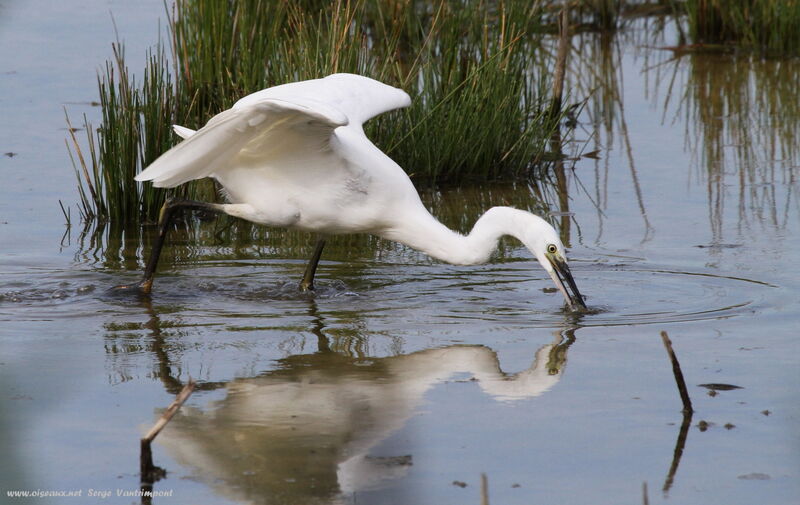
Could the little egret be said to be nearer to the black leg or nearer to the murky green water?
the black leg

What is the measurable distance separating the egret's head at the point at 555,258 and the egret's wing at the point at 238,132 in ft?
3.81

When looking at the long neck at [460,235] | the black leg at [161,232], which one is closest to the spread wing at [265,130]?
the black leg at [161,232]

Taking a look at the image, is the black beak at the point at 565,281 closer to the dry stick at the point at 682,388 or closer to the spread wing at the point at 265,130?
the spread wing at the point at 265,130

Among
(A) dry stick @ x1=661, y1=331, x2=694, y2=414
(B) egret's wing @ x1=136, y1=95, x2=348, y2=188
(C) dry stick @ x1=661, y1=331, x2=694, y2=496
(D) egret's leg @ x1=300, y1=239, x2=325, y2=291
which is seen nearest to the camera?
(C) dry stick @ x1=661, y1=331, x2=694, y2=496

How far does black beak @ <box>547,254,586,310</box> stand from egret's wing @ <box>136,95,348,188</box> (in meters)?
1.31

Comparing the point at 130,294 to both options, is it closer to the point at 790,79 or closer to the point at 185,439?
the point at 185,439

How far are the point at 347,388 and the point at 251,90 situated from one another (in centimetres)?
395

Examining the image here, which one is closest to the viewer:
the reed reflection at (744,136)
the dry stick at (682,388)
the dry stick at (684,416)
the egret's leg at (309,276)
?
the dry stick at (684,416)

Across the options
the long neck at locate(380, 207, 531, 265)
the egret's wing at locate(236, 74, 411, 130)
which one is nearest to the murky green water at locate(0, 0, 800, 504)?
the long neck at locate(380, 207, 531, 265)

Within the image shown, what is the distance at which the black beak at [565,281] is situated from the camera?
5.85 metres

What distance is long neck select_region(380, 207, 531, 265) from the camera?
600cm

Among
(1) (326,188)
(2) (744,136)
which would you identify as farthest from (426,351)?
(2) (744,136)

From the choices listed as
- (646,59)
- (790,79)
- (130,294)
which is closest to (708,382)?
(130,294)

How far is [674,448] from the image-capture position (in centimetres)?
396
